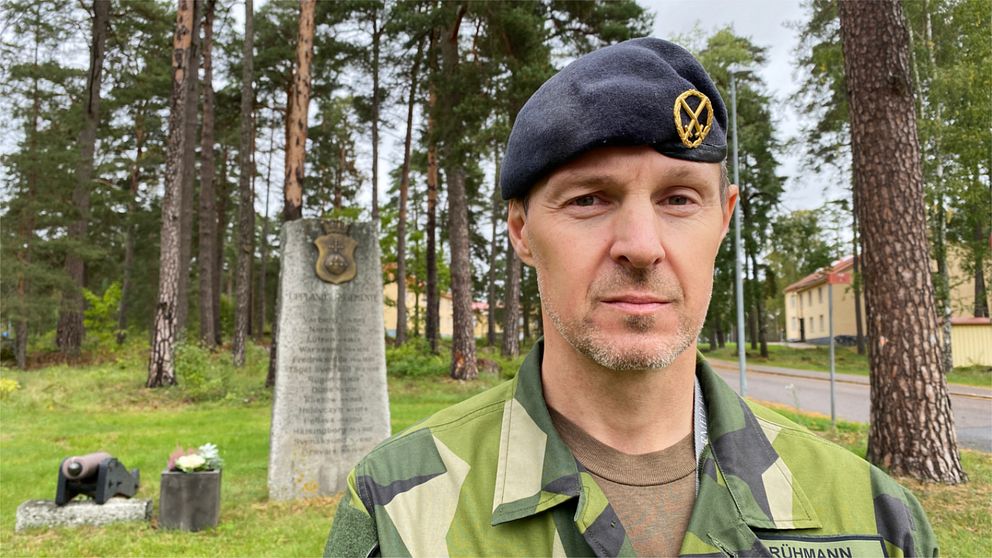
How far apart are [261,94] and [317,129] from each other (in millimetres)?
2680

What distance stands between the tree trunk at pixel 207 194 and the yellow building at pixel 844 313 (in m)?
18.9

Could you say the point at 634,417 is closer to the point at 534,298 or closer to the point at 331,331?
the point at 331,331

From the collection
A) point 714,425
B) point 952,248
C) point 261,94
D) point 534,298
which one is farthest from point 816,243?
point 714,425

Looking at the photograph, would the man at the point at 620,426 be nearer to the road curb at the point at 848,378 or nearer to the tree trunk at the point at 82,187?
the road curb at the point at 848,378

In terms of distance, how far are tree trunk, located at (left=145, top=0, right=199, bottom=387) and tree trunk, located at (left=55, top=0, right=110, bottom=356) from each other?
736cm

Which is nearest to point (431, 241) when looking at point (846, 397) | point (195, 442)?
point (846, 397)

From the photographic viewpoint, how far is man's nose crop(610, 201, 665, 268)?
1.41 metres

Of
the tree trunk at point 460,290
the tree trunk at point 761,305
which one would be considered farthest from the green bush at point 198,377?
the tree trunk at point 761,305

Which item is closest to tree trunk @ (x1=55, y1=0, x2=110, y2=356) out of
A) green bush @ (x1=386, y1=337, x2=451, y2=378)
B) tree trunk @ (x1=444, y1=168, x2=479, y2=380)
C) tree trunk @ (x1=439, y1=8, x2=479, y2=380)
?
green bush @ (x1=386, y1=337, x2=451, y2=378)

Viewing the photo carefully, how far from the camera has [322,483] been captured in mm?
6867

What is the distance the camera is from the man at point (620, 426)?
1387 millimetres

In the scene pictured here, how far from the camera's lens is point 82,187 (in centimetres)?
2161

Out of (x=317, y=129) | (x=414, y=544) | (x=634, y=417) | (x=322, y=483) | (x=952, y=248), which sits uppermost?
(x=317, y=129)

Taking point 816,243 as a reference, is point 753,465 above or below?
→ below
